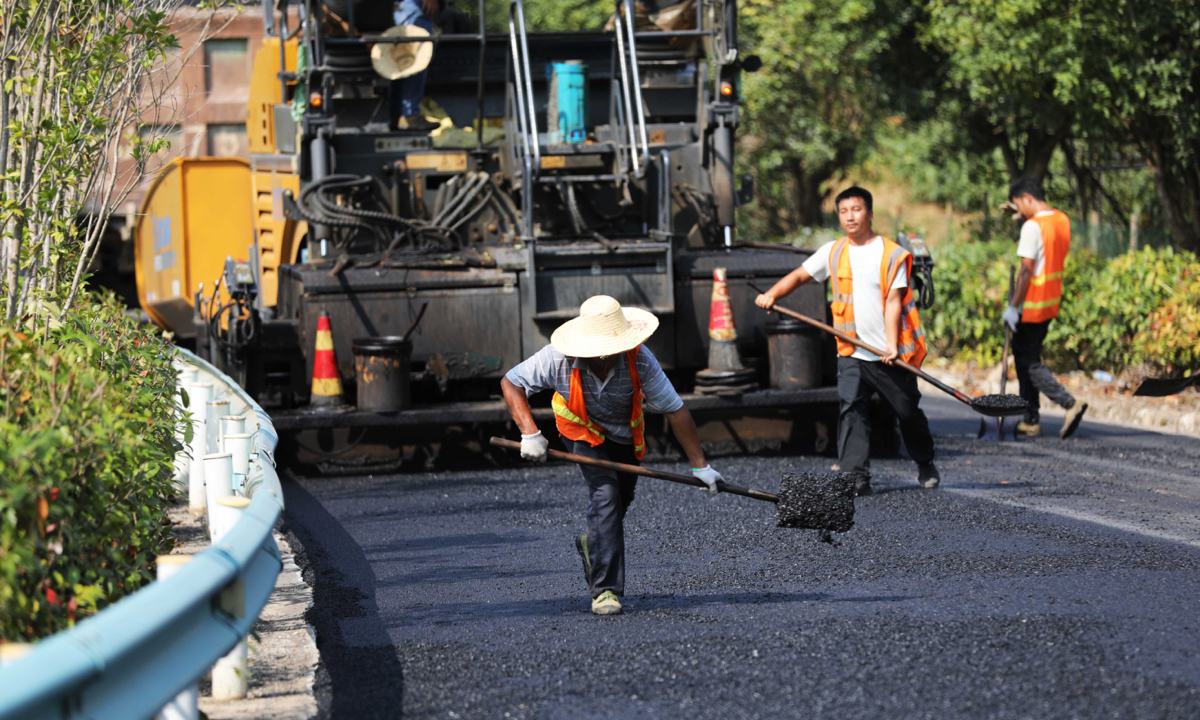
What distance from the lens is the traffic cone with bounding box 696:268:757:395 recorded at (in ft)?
28.5

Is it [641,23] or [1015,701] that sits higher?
[641,23]

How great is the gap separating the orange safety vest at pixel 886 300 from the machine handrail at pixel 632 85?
2212mm

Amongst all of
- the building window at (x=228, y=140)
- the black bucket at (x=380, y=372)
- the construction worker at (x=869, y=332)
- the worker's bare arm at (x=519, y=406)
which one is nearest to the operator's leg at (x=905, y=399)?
the construction worker at (x=869, y=332)

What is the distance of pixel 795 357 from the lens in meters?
8.85

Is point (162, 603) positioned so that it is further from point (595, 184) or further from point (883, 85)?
point (883, 85)

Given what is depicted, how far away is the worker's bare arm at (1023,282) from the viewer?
9844mm

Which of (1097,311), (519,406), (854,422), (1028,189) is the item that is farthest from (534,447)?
(1097,311)

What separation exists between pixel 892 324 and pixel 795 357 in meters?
1.41

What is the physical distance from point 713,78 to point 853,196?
10.4 feet

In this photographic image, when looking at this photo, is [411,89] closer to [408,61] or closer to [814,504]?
[408,61]

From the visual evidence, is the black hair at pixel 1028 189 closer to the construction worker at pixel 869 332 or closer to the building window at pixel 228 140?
the construction worker at pixel 869 332

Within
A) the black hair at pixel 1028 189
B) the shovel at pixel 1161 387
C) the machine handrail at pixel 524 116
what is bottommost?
the shovel at pixel 1161 387

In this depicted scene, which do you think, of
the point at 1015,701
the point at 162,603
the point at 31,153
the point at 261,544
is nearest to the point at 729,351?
the point at 31,153

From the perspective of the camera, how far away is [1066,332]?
12438 mm
